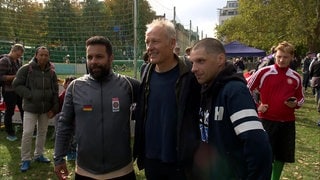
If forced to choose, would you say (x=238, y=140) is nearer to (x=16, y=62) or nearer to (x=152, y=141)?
(x=152, y=141)

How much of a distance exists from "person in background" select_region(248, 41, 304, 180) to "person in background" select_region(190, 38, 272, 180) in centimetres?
265

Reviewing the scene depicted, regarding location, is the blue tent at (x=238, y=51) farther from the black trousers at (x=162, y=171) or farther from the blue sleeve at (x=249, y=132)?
the blue sleeve at (x=249, y=132)

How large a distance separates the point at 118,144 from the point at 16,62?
5507mm

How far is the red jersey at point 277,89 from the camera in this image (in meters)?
5.03

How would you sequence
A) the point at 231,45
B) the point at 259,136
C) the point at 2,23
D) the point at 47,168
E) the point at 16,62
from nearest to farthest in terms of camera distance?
the point at 259,136, the point at 47,168, the point at 16,62, the point at 2,23, the point at 231,45

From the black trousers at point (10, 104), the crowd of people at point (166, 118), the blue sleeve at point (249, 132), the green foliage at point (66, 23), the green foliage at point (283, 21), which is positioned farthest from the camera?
the green foliage at point (283, 21)

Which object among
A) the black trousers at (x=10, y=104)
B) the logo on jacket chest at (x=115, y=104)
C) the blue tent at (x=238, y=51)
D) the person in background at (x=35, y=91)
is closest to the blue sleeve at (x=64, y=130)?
the logo on jacket chest at (x=115, y=104)

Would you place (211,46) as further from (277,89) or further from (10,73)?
(10,73)

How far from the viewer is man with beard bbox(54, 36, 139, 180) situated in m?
3.07

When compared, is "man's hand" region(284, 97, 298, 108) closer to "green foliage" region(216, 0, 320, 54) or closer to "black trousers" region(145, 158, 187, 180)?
"black trousers" region(145, 158, 187, 180)

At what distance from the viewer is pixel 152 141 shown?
301cm

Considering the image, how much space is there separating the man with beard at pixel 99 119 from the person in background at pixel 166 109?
0.18 meters

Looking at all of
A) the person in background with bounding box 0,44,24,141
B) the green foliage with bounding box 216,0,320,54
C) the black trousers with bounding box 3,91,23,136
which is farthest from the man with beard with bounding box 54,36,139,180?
the green foliage with bounding box 216,0,320,54

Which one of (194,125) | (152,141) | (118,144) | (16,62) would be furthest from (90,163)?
(16,62)
